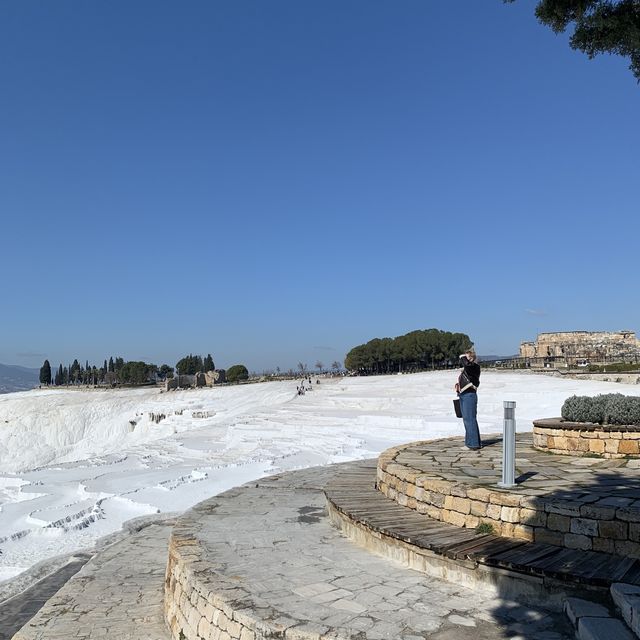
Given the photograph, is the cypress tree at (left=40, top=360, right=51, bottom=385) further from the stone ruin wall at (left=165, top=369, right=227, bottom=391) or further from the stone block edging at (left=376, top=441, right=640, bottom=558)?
the stone block edging at (left=376, top=441, right=640, bottom=558)

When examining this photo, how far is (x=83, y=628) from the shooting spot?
4645 millimetres

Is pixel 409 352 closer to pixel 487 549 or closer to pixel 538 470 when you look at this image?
pixel 538 470

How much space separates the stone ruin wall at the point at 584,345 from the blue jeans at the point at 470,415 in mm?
48419

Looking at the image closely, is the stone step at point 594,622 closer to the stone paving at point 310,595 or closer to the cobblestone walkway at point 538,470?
the stone paving at point 310,595

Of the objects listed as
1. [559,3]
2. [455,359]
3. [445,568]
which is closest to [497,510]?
[445,568]

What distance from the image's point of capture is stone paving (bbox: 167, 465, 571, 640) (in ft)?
10.8

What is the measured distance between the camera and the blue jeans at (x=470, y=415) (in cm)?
674

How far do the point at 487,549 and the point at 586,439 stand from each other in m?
2.82

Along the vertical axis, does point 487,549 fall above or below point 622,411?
below

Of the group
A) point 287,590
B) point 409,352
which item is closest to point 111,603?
point 287,590

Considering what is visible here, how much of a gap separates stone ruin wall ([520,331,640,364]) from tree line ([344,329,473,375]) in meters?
8.44

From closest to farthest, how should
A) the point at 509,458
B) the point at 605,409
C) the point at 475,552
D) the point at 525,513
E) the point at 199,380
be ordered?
the point at 475,552
the point at 525,513
the point at 509,458
the point at 605,409
the point at 199,380

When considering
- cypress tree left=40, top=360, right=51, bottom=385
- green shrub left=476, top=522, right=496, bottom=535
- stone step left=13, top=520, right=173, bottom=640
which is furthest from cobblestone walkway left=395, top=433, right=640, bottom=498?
cypress tree left=40, top=360, right=51, bottom=385

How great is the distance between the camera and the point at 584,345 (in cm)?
5750
